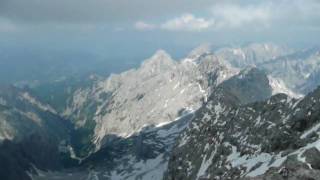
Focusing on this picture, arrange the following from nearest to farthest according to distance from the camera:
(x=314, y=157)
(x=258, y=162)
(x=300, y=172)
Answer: (x=300, y=172) < (x=314, y=157) < (x=258, y=162)

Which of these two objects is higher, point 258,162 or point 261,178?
point 261,178

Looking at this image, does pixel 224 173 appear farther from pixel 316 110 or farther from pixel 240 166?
pixel 316 110

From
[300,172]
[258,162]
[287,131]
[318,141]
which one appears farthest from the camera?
[287,131]

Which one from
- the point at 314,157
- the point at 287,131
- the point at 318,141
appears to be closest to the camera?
the point at 314,157

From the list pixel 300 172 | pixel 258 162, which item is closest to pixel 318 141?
pixel 258 162

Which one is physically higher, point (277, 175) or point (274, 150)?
point (277, 175)

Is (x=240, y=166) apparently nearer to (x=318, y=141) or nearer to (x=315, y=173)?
(x=318, y=141)

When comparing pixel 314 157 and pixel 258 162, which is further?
pixel 258 162

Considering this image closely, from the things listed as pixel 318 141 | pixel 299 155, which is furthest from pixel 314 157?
pixel 318 141

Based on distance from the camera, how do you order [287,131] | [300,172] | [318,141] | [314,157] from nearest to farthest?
1. [300,172]
2. [314,157]
3. [318,141]
4. [287,131]
